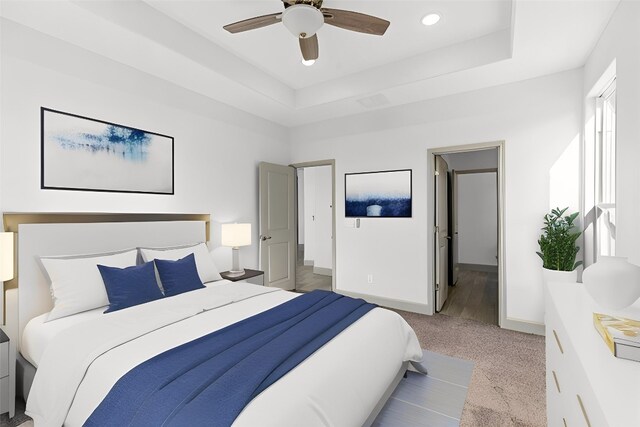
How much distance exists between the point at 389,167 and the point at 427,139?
1.97ft

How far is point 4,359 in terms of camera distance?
6.21 feet

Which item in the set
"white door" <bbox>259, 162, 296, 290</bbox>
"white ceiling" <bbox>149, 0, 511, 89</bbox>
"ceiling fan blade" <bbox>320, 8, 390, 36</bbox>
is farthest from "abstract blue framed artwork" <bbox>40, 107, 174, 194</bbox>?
"ceiling fan blade" <bbox>320, 8, 390, 36</bbox>

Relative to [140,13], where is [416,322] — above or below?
below

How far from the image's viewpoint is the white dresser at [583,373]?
68cm

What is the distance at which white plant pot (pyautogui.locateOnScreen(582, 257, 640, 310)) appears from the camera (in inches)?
43.6

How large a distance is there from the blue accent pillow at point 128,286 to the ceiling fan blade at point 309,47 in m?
2.18

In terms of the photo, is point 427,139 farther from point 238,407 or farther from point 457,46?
point 238,407

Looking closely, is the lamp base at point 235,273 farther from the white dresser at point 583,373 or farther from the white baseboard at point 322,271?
the white dresser at point 583,373

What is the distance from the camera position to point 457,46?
10.0 ft

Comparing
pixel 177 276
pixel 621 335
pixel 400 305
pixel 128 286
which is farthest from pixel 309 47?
pixel 400 305

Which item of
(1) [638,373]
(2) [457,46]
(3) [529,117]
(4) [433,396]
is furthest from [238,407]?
(3) [529,117]

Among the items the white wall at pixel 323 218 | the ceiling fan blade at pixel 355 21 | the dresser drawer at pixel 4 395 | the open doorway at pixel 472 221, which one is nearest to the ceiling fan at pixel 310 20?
the ceiling fan blade at pixel 355 21

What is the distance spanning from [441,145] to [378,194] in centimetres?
102

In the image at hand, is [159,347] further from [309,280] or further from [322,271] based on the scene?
[322,271]
